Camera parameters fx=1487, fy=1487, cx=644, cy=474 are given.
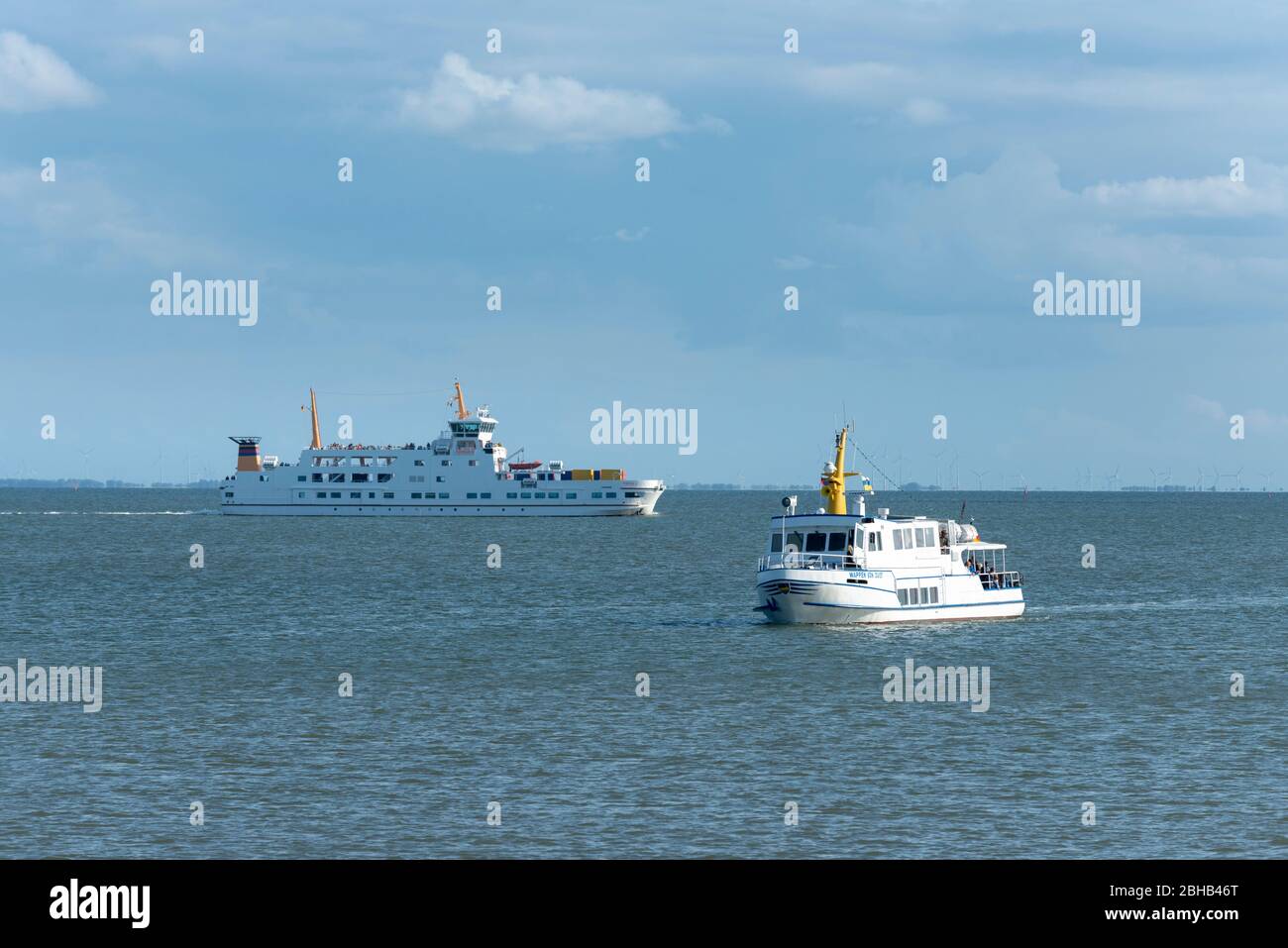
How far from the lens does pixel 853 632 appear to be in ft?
207

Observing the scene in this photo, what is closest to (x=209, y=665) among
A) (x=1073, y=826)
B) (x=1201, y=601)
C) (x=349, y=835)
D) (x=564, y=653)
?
(x=564, y=653)

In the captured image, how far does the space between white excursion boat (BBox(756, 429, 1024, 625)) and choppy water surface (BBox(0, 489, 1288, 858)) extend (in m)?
1.76

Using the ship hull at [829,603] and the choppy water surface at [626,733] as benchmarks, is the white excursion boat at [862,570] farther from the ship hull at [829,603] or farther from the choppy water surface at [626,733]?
the choppy water surface at [626,733]

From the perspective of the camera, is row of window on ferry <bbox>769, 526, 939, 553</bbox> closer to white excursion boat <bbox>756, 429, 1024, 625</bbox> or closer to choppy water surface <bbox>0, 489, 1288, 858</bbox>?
white excursion boat <bbox>756, 429, 1024, 625</bbox>

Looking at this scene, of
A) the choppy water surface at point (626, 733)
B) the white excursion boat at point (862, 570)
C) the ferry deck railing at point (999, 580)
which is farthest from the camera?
the ferry deck railing at point (999, 580)

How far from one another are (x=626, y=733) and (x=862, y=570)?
88.7 ft

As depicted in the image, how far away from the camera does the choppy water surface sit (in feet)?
95.7

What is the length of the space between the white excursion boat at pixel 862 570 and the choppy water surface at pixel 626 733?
1.76m

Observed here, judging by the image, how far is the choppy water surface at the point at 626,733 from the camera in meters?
29.2

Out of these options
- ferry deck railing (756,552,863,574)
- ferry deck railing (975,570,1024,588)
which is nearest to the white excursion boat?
ferry deck railing (756,552,863,574)

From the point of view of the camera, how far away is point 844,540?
6444 cm

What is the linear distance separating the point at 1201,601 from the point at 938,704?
155ft

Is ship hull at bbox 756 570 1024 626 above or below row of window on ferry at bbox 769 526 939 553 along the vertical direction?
below

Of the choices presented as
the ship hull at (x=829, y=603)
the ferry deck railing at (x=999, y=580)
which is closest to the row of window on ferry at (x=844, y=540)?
the ship hull at (x=829, y=603)
